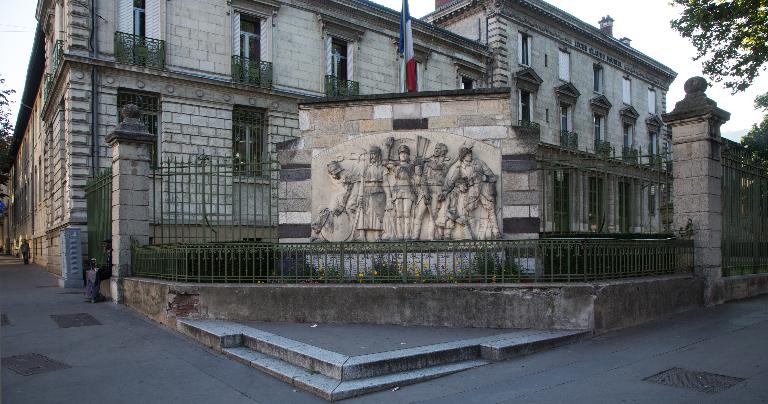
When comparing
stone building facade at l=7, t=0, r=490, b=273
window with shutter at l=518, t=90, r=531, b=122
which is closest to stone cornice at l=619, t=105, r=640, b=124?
window with shutter at l=518, t=90, r=531, b=122

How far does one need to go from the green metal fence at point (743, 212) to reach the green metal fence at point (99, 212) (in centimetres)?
1216

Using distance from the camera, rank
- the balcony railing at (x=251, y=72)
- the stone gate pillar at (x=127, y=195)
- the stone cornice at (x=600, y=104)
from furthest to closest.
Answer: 1. the stone cornice at (x=600, y=104)
2. the balcony railing at (x=251, y=72)
3. the stone gate pillar at (x=127, y=195)

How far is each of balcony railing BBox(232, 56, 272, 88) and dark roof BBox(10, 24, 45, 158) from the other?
11.0 meters

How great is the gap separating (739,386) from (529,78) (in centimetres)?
2789

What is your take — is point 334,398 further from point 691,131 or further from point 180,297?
point 691,131

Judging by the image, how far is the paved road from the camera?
5.59m

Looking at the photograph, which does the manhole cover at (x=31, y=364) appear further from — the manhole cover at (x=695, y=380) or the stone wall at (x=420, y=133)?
the manhole cover at (x=695, y=380)

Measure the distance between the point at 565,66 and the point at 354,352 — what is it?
3137 centimetres

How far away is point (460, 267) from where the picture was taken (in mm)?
8648

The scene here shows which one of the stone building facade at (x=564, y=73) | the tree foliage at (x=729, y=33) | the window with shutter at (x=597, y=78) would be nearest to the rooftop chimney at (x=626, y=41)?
the stone building facade at (x=564, y=73)

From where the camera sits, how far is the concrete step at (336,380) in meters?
5.72

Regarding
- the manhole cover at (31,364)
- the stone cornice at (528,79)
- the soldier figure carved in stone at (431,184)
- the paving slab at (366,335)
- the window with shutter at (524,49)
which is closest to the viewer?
the manhole cover at (31,364)

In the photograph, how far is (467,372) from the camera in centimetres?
652

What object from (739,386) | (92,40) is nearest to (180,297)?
(739,386)
